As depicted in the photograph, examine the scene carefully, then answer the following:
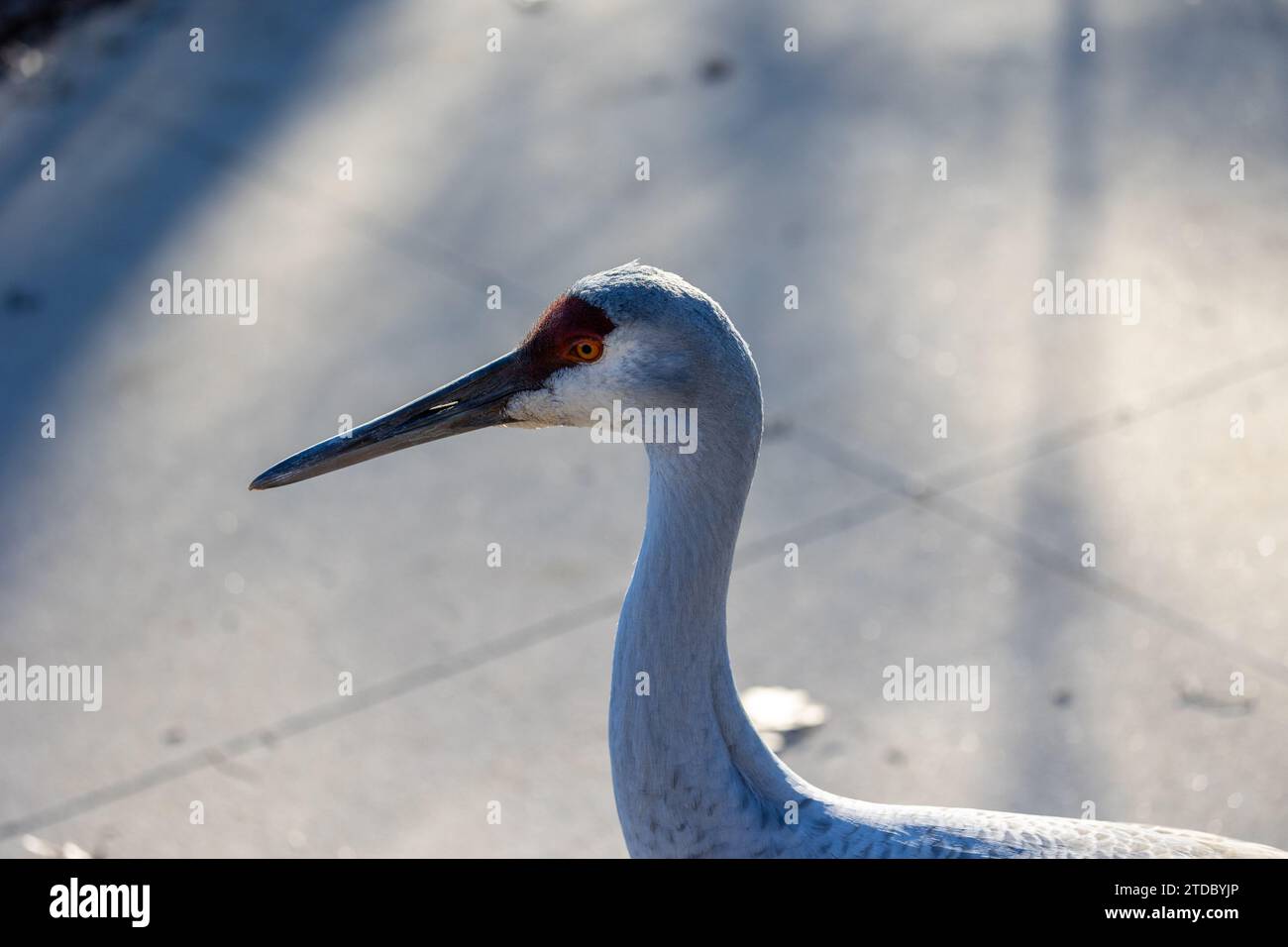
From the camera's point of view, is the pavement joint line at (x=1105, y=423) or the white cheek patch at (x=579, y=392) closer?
the white cheek patch at (x=579, y=392)

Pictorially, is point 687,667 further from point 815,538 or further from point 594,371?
point 815,538

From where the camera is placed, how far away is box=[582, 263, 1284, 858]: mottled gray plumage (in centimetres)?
281

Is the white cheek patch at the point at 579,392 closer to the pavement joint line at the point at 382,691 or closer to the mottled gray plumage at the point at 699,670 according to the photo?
the mottled gray plumage at the point at 699,670

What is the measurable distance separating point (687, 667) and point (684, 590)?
142 mm

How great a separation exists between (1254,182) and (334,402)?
3.85 m

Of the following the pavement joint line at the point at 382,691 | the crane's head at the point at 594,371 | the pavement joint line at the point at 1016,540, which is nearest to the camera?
the crane's head at the point at 594,371

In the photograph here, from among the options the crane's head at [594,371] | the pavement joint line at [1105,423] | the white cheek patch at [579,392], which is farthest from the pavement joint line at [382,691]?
the white cheek patch at [579,392]

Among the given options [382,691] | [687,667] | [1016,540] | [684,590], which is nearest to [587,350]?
[684,590]

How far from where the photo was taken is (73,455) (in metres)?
5.50

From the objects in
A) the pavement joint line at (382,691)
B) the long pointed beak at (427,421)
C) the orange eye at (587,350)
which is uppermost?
the orange eye at (587,350)

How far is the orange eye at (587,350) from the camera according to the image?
2.88m

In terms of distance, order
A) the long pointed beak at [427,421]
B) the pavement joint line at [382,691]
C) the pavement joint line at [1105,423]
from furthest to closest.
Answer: the pavement joint line at [1105,423] < the pavement joint line at [382,691] < the long pointed beak at [427,421]

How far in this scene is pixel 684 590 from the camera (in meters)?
2.87
